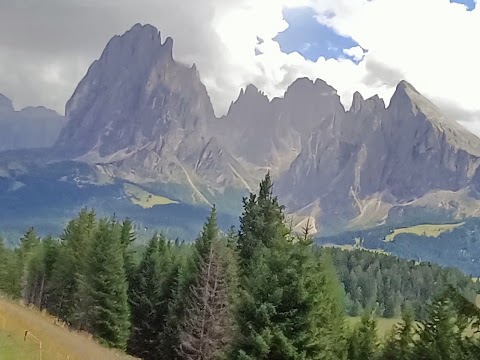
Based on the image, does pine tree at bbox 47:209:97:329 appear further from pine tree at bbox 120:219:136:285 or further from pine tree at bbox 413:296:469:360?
pine tree at bbox 413:296:469:360

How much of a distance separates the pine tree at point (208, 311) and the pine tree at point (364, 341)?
10266 millimetres

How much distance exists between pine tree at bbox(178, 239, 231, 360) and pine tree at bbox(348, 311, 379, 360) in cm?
1027

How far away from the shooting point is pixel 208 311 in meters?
42.5

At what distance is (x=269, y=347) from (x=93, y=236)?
35.1m

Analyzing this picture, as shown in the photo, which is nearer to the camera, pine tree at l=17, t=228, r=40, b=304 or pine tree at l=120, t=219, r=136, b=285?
pine tree at l=120, t=219, r=136, b=285

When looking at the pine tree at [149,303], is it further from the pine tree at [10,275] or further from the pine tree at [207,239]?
the pine tree at [10,275]

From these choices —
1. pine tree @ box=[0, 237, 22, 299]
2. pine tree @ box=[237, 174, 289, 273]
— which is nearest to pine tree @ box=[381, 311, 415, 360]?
pine tree @ box=[237, 174, 289, 273]

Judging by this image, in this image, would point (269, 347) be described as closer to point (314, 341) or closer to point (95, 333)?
point (314, 341)

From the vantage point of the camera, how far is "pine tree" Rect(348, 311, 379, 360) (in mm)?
44156

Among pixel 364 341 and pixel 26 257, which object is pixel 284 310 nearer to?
pixel 364 341

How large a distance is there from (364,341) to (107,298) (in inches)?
806

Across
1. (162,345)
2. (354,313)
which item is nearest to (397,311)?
(354,313)

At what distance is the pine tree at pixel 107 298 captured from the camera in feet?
160

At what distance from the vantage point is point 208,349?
41031 mm
